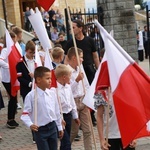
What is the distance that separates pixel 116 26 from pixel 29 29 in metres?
14.1

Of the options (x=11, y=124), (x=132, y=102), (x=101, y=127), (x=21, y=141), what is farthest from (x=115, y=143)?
(x=11, y=124)

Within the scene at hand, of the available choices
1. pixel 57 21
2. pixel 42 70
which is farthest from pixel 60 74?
pixel 57 21

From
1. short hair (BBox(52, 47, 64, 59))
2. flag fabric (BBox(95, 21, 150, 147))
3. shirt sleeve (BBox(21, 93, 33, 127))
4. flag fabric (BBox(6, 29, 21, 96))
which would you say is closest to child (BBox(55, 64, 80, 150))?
shirt sleeve (BBox(21, 93, 33, 127))

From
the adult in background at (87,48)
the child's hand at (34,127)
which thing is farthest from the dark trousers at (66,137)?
the adult in background at (87,48)

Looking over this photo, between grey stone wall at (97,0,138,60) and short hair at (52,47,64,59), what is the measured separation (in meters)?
6.15

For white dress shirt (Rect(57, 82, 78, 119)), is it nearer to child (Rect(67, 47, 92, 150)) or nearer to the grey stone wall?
child (Rect(67, 47, 92, 150))

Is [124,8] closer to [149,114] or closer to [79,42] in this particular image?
[79,42]

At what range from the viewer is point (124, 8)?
584 inches

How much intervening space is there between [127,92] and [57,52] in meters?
3.90

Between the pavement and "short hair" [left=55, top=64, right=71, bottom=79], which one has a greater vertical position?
"short hair" [left=55, top=64, right=71, bottom=79]

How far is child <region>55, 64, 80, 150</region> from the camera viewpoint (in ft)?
23.4

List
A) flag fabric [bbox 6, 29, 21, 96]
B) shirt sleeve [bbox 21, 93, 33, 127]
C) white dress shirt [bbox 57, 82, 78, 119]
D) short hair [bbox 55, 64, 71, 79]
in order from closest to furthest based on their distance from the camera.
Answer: shirt sleeve [bbox 21, 93, 33, 127]
short hair [bbox 55, 64, 71, 79]
white dress shirt [bbox 57, 82, 78, 119]
flag fabric [bbox 6, 29, 21, 96]

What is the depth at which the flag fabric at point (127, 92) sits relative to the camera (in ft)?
15.3

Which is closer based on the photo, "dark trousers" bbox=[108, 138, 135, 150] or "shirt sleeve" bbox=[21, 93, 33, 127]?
"dark trousers" bbox=[108, 138, 135, 150]
